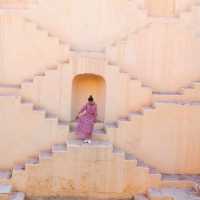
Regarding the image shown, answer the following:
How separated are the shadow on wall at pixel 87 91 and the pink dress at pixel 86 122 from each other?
1.19m

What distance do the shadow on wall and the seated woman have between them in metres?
1.19

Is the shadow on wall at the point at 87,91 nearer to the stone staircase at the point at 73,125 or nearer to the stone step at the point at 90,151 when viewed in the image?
the stone staircase at the point at 73,125

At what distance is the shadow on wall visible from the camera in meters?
12.4

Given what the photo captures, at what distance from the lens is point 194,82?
12211 millimetres

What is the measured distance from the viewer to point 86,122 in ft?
36.4

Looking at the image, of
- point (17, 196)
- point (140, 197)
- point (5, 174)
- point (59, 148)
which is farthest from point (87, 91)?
point (17, 196)

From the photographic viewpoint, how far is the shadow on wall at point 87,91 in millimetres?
12398

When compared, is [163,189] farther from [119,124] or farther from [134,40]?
[134,40]

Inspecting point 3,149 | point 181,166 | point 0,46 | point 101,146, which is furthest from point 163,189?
point 0,46

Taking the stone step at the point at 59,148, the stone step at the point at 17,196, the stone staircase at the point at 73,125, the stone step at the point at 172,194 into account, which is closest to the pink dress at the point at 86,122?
the stone staircase at the point at 73,125

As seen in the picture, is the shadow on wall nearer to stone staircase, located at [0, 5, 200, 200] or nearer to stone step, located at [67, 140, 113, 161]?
stone staircase, located at [0, 5, 200, 200]

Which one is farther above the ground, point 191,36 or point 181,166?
point 191,36

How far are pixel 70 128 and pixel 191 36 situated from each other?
4.50 m

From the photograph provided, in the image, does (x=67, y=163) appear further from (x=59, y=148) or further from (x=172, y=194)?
(x=172, y=194)
